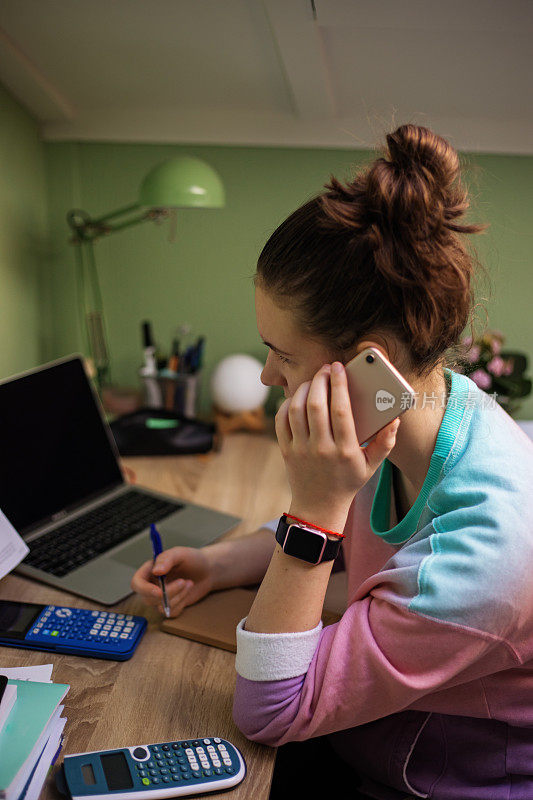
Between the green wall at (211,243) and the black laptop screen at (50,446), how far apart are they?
58 cm

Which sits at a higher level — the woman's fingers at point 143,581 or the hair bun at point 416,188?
the hair bun at point 416,188

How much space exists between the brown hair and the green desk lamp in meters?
0.70

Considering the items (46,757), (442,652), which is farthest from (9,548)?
(442,652)

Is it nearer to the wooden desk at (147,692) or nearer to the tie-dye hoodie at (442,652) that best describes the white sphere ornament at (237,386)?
the wooden desk at (147,692)

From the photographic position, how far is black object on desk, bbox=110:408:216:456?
1.49 metres

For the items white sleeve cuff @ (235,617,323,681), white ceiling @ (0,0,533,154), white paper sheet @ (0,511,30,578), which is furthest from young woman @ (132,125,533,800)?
white paper sheet @ (0,511,30,578)

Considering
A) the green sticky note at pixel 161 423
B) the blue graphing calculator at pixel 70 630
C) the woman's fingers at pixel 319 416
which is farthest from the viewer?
the green sticky note at pixel 161 423

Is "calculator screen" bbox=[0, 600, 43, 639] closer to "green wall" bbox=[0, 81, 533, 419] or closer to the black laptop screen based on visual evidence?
the black laptop screen

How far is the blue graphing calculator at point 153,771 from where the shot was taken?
62 cm

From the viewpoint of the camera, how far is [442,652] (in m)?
0.66

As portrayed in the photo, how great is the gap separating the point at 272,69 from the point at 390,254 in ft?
2.71

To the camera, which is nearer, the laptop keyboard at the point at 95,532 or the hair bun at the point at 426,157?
the hair bun at the point at 426,157

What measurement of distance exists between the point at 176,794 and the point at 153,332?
4.19 ft

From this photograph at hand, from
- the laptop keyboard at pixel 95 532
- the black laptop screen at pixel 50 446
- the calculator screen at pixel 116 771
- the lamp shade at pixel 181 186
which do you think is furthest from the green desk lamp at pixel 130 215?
the calculator screen at pixel 116 771
